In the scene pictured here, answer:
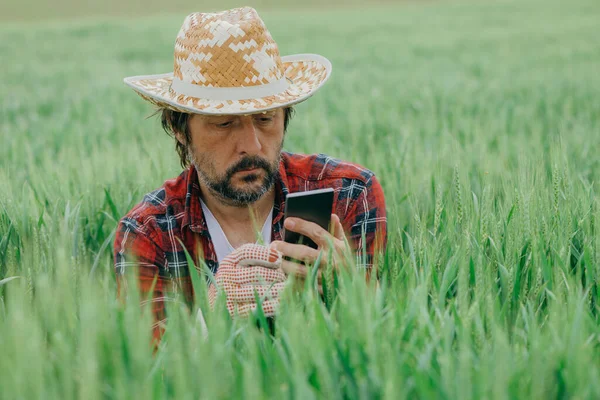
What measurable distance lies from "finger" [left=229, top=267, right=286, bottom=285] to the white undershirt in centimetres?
44

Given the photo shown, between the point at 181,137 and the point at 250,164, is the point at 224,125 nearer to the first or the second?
the point at 250,164

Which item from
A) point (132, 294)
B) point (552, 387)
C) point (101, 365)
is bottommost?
point (552, 387)

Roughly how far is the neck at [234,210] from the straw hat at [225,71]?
0.31 m

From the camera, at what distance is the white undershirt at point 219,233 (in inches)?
85.5

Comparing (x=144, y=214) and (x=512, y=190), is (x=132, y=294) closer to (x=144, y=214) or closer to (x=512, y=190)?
(x=144, y=214)

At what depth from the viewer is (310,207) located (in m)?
1.77

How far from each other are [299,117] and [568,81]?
307 cm

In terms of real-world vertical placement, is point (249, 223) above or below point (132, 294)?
below

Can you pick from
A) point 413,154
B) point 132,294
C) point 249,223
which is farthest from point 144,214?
point 413,154

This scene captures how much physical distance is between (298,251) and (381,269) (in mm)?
222

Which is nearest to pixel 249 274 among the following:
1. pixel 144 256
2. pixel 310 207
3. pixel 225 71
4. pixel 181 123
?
pixel 310 207

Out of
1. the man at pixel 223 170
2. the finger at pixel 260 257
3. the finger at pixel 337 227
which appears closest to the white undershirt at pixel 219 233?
the man at pixel 223 170

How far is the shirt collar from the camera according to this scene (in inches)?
84.4

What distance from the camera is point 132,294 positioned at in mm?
→ 1121
